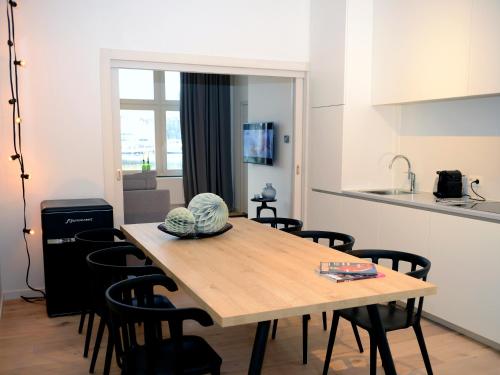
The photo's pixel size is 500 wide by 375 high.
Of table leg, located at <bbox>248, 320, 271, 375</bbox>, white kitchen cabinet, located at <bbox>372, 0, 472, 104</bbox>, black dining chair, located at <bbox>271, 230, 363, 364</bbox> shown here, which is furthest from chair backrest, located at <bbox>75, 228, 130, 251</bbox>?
white kitchen cabinet, located at <bbox>372, 0, 472, 104</bbox>

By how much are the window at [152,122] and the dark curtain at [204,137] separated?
0.83 ft

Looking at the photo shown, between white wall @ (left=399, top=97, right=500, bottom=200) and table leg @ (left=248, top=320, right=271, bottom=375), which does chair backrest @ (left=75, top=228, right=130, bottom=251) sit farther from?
white wall @ (left=399, top=97, right=500, bottom=200)

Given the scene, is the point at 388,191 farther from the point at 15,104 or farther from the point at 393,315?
the point at 15,104

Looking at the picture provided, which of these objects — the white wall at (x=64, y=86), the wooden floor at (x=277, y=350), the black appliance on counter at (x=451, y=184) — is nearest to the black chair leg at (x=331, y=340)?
the wooden floor at (x=277, y=350)

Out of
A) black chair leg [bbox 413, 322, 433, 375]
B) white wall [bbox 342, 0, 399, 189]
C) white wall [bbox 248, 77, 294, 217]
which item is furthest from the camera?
white wall [bbox 248, 77, 294, 217]

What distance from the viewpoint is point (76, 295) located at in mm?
3668

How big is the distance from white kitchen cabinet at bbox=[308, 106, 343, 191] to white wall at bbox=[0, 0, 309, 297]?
1.34 meters

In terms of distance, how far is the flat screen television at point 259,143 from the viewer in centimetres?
589

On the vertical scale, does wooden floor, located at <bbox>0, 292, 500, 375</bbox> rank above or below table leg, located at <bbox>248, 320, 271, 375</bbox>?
below

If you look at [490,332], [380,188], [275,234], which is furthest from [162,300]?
[380,188]

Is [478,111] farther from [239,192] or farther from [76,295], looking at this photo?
[239,192]

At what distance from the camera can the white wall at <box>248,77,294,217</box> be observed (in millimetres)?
5277

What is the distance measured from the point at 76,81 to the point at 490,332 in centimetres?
358

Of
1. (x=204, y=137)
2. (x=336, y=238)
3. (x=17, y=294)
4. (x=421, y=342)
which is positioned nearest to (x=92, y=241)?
(x=336, y=238)
